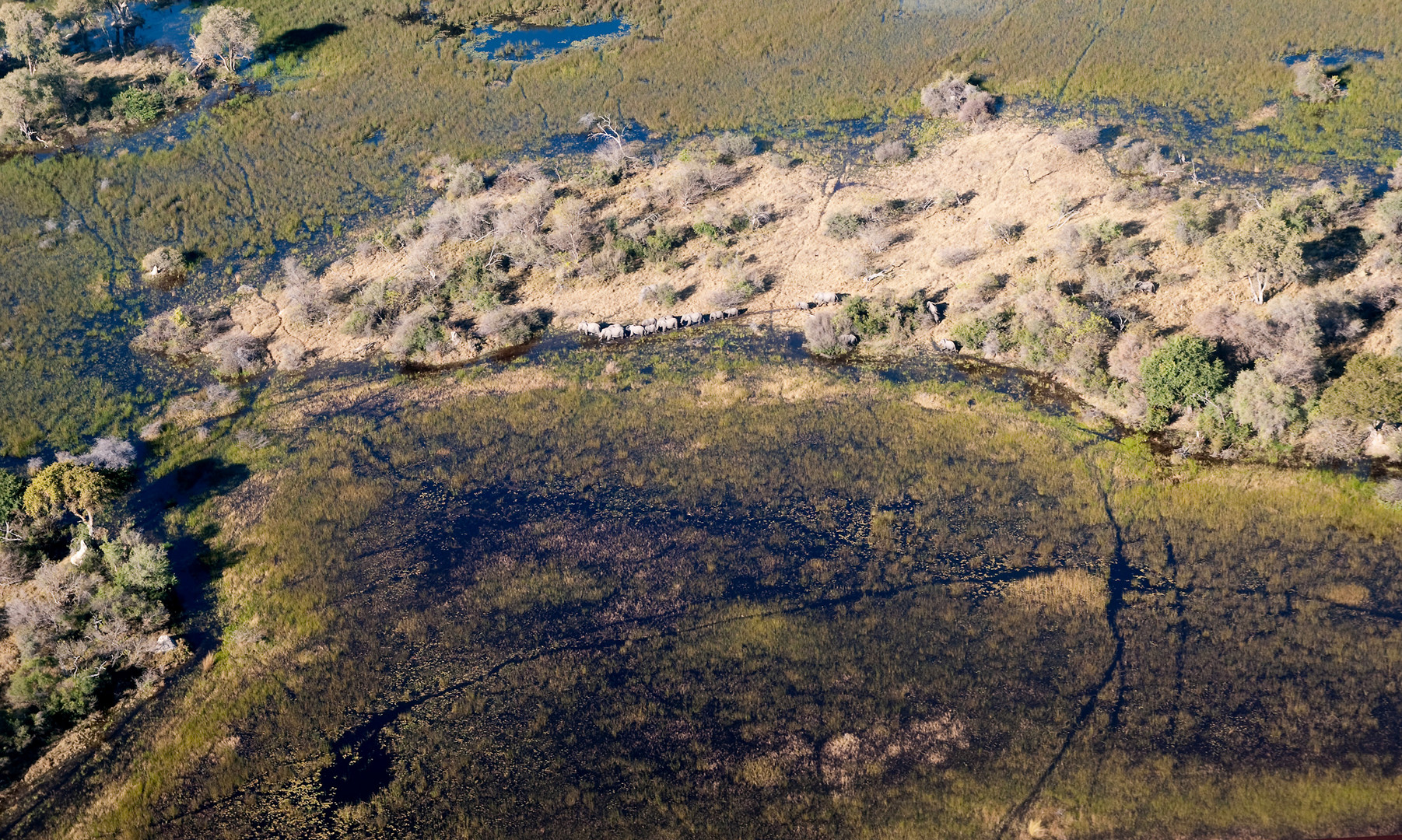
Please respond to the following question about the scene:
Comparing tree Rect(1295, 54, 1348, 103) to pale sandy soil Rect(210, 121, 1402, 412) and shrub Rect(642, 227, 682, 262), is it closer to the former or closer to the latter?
pale sandy soil Rect(210, 121, 1402, 412)

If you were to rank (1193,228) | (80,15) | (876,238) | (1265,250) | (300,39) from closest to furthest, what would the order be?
(1265,250)
(1193,228)
(876,238)
(80,15)
(300,39)

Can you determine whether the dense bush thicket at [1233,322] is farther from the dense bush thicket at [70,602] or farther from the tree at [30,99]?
the tree at [30,99]

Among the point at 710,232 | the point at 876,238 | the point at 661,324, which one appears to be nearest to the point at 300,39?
the point at 710,232

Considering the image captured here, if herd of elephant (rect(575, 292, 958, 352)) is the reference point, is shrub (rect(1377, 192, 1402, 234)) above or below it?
above

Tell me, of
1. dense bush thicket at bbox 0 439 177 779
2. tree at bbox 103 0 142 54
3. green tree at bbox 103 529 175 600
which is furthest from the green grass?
green tree at bbox 103 529 175 600

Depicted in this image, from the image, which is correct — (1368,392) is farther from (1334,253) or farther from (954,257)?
(954,257)

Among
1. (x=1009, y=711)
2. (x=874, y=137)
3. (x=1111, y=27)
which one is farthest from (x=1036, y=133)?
(x=1009, y=711)

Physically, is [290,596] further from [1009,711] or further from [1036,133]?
[1036,133]

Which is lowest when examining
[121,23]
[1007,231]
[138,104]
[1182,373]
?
[1182,373]
